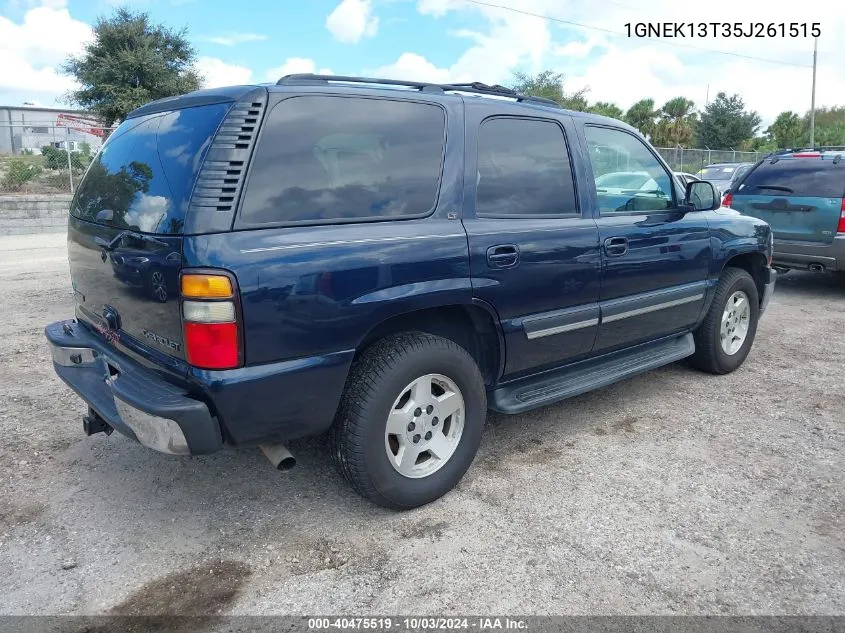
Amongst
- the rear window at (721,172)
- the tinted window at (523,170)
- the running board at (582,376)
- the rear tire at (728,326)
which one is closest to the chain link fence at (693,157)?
the rear window at (721,172)

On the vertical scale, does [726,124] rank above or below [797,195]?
above

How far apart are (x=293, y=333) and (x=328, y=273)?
27cm

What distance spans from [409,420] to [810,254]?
657 centimetres

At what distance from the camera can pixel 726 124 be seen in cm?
5222

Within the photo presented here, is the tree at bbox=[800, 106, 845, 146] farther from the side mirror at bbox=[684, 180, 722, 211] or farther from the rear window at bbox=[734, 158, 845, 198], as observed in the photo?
the side mirror at bbox=[684, 180, 722, 211]

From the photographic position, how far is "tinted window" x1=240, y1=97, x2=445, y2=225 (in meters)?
2.65

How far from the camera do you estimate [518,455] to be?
12.3ft

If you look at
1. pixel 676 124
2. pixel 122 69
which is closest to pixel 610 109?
pixel 676 124

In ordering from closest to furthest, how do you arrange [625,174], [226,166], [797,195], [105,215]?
[226,166], [105,215], [625,174], [797,195]

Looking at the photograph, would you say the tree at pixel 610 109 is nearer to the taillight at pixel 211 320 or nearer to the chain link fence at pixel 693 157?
the chain link fence at pixel 693 157

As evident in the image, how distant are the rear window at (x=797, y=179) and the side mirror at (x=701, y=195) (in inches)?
158

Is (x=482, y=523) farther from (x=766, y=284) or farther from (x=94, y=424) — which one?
(x=766, y=284)

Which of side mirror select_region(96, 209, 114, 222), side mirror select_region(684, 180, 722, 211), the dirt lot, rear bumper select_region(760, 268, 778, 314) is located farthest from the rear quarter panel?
rear bumper select_region(760, 268, 778, 314)

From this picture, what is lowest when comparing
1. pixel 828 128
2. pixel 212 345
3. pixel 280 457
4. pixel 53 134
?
pixel 280 457
